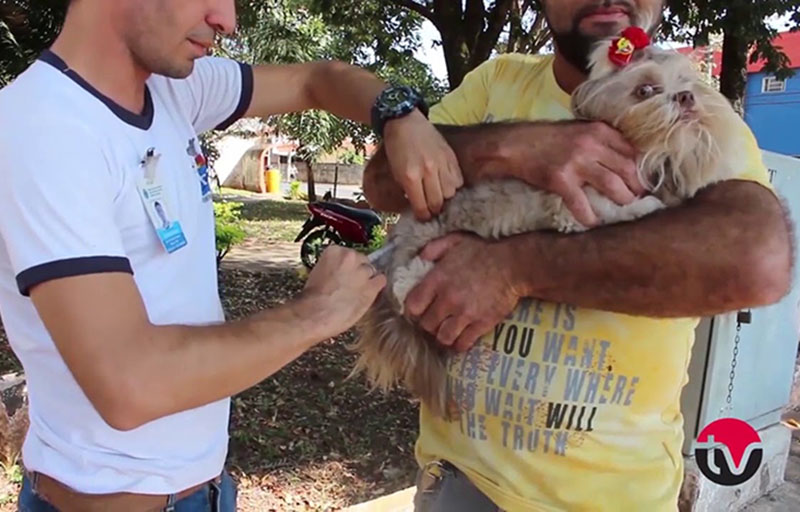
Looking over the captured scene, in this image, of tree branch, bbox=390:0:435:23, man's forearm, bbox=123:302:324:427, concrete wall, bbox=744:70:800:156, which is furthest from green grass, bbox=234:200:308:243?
concrete wall, bbox=744:70:800:156

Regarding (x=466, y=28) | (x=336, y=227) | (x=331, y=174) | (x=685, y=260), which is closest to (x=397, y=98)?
(x=685, y=260)

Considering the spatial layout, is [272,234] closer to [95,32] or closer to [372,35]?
[372,35]

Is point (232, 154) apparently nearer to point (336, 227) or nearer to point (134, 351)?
point (336, 227)

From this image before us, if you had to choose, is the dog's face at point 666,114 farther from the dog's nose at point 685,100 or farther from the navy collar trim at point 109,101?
the navy collar trim at point 109,101

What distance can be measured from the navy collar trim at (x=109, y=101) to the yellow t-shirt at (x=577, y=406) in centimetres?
91

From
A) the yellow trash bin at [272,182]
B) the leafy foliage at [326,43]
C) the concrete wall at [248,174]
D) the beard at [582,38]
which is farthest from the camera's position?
the concrete wall at [248,174]

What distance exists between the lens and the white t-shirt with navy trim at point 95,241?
1.20 m

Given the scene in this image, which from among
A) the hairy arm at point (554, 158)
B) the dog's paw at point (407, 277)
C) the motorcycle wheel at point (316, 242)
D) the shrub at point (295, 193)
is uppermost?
the hairy arm at point (554, 158)

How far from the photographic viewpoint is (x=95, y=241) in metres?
1.21

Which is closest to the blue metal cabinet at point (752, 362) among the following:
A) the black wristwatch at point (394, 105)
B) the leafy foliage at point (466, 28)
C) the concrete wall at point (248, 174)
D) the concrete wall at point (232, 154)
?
the black wristwatch at point (394, 105)

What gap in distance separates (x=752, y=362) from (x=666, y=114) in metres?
3.07

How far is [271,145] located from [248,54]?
67.5 ft

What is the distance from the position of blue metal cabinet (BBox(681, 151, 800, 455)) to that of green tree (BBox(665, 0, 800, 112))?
2.33 m

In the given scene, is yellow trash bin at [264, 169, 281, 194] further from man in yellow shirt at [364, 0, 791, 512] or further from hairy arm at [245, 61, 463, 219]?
man in yellow shirt at [364, 0, 791, 512]
